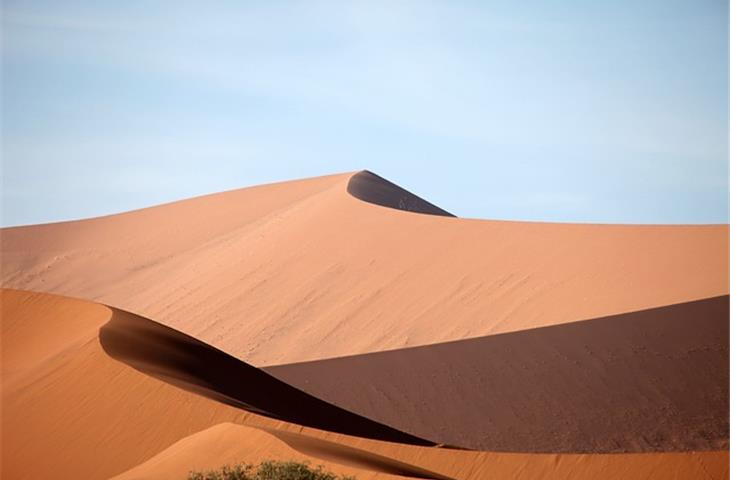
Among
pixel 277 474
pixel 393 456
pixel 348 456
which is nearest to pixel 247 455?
pixel 348 456

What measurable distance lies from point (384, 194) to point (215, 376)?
34199mm

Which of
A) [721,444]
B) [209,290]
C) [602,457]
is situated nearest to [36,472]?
[602,457]

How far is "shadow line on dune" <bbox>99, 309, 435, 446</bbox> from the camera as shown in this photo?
24.3m

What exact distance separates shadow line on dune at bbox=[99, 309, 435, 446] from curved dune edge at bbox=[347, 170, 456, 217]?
93.2 ft

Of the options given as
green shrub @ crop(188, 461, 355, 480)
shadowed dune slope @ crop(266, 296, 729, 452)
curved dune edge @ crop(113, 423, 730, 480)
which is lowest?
shadowed dune slope @ crop(266, 296, 729, 452)

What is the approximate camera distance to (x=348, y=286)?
44.4m

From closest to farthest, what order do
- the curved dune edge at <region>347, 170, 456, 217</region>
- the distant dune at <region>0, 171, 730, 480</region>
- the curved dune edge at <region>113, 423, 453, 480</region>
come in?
the curved dune edge at <region>113, 423, 453, 480</region> < the distant dune at <region>0, 171, 730, 480</region> < the curved dune edge at <region>347, 170, 456, 217</region>

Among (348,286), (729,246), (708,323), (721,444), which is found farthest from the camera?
(348,286)

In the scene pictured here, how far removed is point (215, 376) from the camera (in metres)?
26.3

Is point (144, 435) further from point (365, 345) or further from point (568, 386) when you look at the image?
point (365, 345)

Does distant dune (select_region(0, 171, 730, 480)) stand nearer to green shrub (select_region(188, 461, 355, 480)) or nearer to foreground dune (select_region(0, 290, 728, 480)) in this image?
foreground dune (select_region(0, 290, 728, 480))

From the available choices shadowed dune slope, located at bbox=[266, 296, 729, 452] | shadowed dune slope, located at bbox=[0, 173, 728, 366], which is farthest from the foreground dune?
shadowed dune slope, located at bbox=[0, 173, 728, 366]

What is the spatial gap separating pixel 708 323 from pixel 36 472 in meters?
20.8

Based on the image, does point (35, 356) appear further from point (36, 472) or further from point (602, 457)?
point (602, 457)
